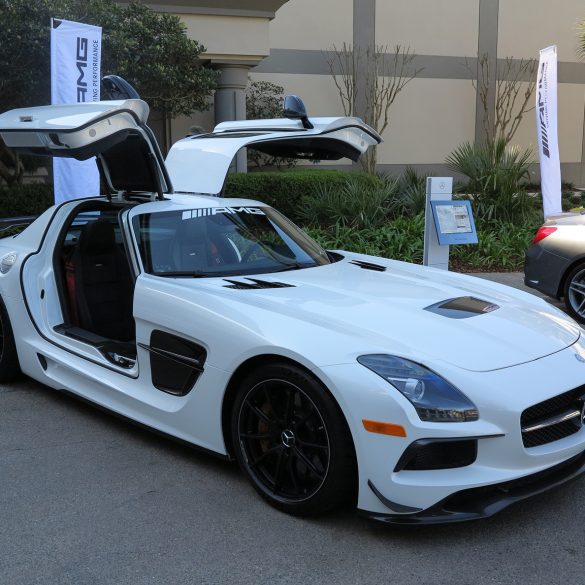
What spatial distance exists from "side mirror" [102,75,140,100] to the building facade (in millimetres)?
12736

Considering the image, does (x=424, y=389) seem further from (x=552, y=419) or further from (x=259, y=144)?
(x=259, y=144)

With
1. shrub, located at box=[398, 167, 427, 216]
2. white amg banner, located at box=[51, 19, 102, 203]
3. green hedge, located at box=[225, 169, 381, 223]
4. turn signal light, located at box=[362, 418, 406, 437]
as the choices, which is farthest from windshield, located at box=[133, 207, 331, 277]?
green hedge, located at box=[225, 169, 381, 223]

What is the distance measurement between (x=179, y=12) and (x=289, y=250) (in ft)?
38.1

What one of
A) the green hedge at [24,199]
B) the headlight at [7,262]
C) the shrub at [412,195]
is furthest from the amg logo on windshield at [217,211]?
the green hedge at [24,199]

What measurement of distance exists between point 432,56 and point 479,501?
1981cm

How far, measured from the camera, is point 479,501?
9.48 feet

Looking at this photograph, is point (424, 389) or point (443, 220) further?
point (443, 220)

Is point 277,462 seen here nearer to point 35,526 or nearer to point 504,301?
point 35,526

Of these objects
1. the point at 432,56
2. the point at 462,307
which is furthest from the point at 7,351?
the point at 432,56

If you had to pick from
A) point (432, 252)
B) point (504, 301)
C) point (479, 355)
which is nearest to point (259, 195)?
point (432, 252)

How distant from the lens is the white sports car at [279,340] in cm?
286

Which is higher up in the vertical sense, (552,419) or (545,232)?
(545,232)

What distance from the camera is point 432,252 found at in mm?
7375

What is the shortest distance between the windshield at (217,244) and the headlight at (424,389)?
4.64 ft
